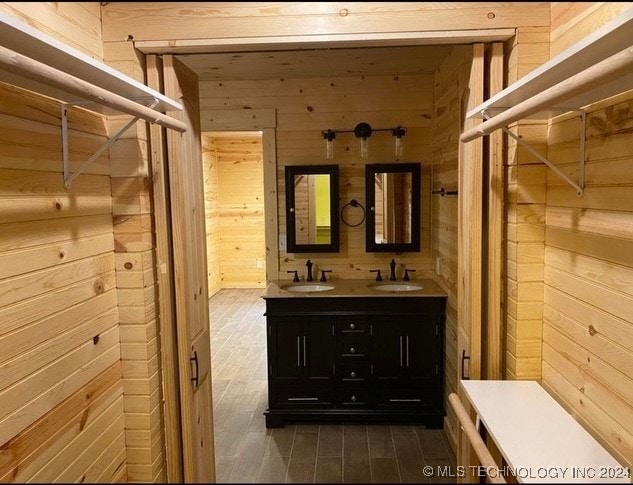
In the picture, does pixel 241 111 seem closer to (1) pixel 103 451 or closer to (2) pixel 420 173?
(2) pixel 420 173

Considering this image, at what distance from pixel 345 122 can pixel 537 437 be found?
2.75m

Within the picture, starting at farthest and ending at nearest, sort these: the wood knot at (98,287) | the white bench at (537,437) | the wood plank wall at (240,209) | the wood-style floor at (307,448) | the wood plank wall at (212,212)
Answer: the wood plank wall at (240,209), the wood plank wall at (212,212), the wood-style floor at (307,448), the wood knot at (98,287), the white bench at (537,437)

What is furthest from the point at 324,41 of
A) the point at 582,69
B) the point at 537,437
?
the point at 537,437

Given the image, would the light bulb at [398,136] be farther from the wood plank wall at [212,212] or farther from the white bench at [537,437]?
the wood plank wall at [212,212]

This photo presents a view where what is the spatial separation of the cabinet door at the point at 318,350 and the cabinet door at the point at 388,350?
0.30 m

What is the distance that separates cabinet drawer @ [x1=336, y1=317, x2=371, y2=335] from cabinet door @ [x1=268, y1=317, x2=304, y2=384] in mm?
270

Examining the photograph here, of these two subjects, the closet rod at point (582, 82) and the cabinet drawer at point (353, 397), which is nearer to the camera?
the closet rod at point (582, 82)

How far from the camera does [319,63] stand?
3.15 meters

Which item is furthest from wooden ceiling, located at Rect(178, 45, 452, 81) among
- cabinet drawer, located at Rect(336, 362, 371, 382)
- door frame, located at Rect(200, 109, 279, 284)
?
cabinet drawer, located at Rect(336, 362, 371, 382)

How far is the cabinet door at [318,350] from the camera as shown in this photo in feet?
10.2

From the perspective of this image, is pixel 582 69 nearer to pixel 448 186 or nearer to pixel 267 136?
pixel 448 186

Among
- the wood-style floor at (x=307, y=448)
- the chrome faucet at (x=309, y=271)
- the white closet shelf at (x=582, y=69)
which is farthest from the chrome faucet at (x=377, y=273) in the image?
the white closet shelf at (x=582, y=69)

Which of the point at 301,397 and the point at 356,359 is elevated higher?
the point at 356,359

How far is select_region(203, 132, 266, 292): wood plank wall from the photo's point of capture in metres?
6.72
